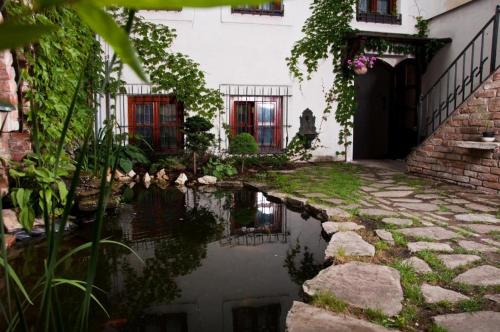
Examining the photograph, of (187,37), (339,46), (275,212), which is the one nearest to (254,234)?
(275,212)

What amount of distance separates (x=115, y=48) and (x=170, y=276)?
217 cm

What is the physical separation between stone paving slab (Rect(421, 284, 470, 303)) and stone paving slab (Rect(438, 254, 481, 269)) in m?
Answer: 0.33

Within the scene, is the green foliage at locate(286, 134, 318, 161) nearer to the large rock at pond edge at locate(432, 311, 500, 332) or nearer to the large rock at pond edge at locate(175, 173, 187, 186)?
the large rock at pond edge at locate(175, 173, 187, 186)

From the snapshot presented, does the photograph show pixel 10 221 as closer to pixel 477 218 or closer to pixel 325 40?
pixel 477 218

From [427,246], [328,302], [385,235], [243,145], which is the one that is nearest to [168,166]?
[243,145]

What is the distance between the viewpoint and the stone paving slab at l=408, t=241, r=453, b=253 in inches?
97.7

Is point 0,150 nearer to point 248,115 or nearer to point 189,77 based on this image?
point 189,77

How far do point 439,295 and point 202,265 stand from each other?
135 cm

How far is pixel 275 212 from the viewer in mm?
3885

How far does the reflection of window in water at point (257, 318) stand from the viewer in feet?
5.71

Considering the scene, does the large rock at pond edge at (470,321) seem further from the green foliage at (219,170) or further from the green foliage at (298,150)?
the green foliage at (298,150)

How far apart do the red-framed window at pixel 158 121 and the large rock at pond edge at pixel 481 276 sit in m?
5.16

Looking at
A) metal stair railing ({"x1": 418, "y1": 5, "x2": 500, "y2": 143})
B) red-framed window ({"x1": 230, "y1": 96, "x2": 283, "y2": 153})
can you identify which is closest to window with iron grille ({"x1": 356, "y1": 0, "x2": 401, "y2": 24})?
metal stair railing ({"x1": 418, "y1": 5, "x2": 500, "y2": 143})

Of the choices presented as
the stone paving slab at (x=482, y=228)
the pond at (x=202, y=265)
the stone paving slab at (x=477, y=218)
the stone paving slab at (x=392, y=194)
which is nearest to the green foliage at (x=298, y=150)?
the stone paving slab at (x=392, y=194)
